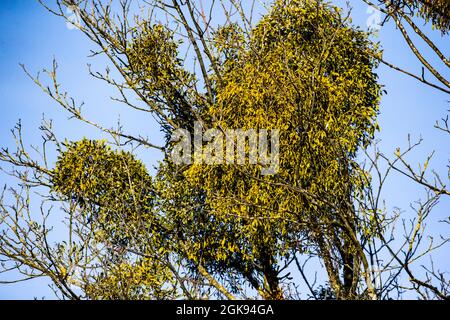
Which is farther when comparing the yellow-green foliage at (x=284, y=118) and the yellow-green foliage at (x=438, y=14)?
the yellow-green foliage at (x=284, y=118)

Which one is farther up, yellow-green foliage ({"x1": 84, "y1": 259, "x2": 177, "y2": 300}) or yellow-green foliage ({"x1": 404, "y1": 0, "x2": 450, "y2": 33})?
yellow-green foliage ({"x1": 404, "y1": 0, "x2": 450, "y2": 33})

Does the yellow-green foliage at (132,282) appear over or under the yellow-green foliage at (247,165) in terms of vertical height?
under

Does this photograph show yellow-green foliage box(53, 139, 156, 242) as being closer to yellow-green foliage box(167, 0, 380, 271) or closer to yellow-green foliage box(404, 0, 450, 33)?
yellow-green foliage box(167, 0, 380, 271)

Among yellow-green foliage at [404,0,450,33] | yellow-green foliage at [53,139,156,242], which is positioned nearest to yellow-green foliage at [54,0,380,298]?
yellow-green foliage at [53,139,156,242]

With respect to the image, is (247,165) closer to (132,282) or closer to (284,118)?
(284,118)

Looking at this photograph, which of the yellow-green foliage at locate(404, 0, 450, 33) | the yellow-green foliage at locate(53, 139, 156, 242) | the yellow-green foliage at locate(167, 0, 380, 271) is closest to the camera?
the yellow-green foliage at locate(404, 0, 450, 33)

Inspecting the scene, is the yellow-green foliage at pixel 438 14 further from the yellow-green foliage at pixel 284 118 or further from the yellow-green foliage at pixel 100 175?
the yellow-green foliage at pixel 100 175

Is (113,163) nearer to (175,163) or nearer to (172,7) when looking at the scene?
(175,163)

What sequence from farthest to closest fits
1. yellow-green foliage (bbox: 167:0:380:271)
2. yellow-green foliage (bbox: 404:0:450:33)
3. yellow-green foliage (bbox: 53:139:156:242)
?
yellow-green foliage (bbox: 53:139:156:242), yellow-green foliage (bbox: 167:0:380:271), yellow-green foliage (bbox: 404:0:450:33)

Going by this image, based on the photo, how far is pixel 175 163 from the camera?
11.3 m

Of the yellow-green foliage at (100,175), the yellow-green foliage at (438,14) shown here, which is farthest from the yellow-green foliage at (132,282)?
the yellow-green foliage at (438,14)

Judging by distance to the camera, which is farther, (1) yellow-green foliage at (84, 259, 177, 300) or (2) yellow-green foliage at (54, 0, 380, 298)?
(2) yellow-green foliage at (54, 0, 380, 298)
